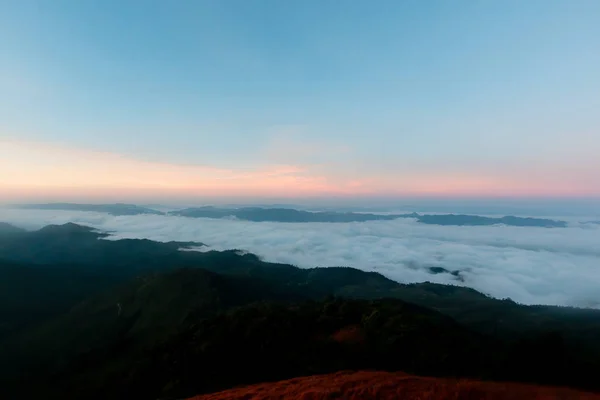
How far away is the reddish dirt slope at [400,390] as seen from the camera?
15945 mm

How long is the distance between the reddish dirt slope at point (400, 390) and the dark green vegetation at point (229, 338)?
2.46 metres

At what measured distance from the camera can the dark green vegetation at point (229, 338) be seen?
2253 centimetres

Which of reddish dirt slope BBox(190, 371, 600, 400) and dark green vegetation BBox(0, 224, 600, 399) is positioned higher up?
reddish dirt slope BBox(190, 371, 600, 400)

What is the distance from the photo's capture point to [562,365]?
19.1 metres

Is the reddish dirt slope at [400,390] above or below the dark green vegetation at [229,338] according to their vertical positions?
above

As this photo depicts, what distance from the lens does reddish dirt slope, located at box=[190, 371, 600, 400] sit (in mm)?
15945

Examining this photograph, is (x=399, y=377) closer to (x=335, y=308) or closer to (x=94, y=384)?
(x=335, y=308)

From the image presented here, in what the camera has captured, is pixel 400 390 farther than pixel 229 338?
No

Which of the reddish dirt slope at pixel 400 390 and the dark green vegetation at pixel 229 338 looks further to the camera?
the dark green vegetation at pixel 229 338

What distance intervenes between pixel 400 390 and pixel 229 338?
22300mm

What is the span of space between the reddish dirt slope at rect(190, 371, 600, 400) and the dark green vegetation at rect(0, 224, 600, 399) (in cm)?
246

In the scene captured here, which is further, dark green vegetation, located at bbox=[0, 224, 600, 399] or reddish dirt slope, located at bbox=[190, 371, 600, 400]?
dark green vegetation, located at bbox=[0, 224, 600, 399]

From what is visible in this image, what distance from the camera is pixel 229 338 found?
3559 cm

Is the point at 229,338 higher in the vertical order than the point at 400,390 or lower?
lower
